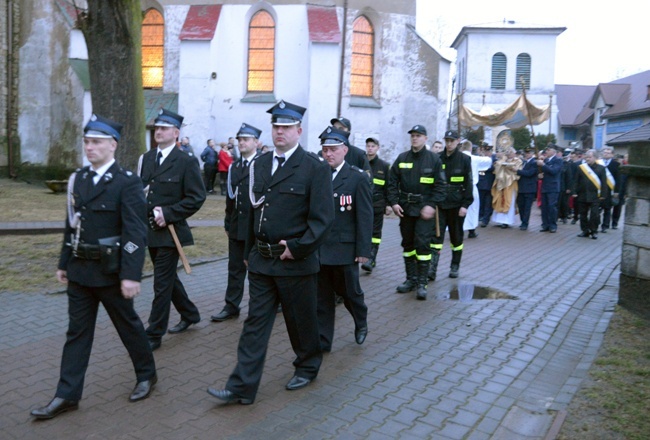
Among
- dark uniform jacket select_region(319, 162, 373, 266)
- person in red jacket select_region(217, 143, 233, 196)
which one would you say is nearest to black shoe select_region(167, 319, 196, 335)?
dark uniform jacket select_region(319, 162, 373, 266)

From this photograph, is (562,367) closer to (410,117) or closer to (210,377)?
(210,377)

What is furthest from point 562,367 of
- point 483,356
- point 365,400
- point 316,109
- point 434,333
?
point 316,109

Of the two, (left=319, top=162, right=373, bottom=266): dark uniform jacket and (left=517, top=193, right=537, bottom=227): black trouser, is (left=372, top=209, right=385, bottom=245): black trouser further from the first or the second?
(left=517, top=193, right=537, bottom=227): black trouser

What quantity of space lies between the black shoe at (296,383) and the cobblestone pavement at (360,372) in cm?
4

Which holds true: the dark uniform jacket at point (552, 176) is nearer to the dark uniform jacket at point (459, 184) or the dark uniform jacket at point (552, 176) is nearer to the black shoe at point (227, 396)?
the dark uniform jacket at point (459, 184)

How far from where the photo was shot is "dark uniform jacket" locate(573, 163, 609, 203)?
15.2 metres

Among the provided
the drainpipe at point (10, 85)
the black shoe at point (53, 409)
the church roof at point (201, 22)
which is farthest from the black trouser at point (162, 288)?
the church roof at point (201, 22)

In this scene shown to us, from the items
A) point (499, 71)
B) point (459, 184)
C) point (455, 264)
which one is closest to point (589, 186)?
point (455, 264)

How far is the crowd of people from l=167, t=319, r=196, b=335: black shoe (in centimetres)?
1

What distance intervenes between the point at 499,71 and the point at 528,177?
35.9m

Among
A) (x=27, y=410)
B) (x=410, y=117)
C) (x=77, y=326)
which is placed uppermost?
(x=410, y=117)

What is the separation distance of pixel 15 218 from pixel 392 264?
26.9 feet

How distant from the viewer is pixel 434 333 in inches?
268

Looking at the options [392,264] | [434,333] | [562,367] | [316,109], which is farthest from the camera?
[316,109]
